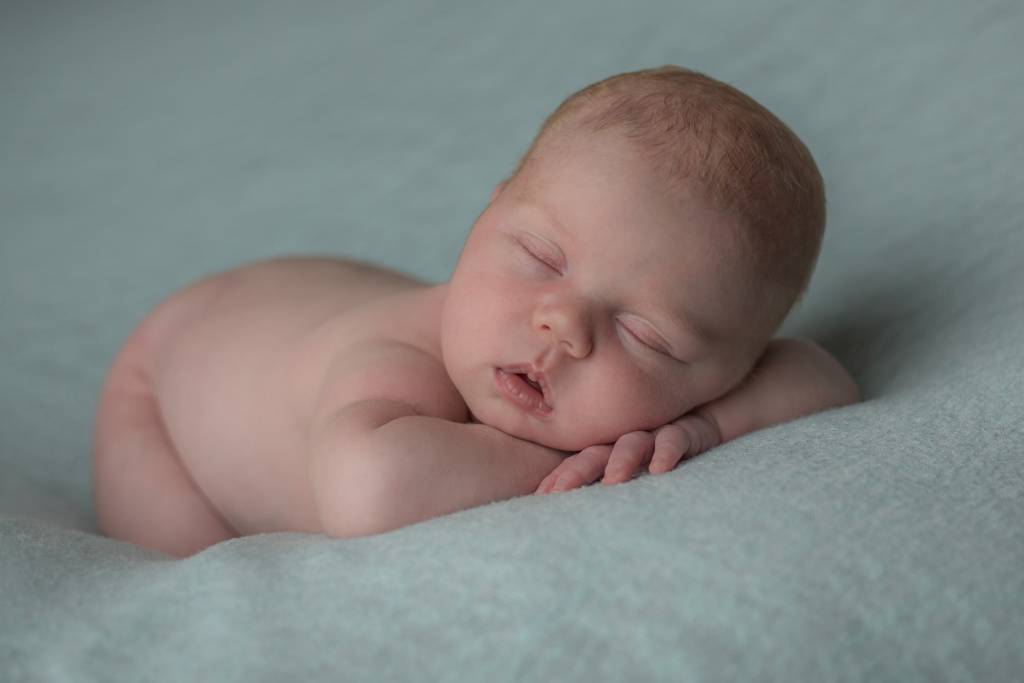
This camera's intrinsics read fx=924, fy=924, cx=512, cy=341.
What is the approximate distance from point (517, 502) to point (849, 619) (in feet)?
0.93

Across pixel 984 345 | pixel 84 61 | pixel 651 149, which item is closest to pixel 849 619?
pixel 651 149

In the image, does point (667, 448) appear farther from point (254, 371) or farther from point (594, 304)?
point (254, 371)

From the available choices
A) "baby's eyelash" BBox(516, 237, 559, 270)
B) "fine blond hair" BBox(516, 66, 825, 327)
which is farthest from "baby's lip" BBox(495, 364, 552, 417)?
"fine blond hair" BBox(516, 66, 825, 327)

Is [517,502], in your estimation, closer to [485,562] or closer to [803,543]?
[485,562]

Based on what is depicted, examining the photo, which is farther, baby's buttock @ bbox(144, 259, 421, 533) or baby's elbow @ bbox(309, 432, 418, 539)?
baby's buttock @ bbox(144, 259, 421, 533)

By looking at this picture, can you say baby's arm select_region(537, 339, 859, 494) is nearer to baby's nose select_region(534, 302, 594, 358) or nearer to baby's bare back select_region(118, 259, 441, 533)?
baby's nose select_region(534, 302, 594, 358)

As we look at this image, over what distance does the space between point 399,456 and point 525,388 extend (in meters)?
0.16

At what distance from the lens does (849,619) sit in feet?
1.86

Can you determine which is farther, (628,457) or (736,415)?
(736,415)

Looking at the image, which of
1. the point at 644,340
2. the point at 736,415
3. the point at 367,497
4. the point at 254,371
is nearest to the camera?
the point at 367,497

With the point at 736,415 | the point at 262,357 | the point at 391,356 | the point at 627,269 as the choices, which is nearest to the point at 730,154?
the point at 627,269

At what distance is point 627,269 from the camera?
89 centimetres

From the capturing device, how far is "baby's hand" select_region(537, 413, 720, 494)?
0.84 meters

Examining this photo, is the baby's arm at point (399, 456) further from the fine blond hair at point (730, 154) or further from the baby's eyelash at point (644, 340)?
the fine blond hair at point (730, 154)
